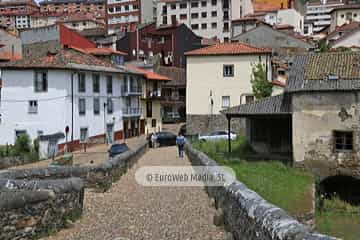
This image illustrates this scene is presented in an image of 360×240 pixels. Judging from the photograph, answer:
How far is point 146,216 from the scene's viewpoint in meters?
13.2

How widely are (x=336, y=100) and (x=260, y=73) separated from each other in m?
20.2

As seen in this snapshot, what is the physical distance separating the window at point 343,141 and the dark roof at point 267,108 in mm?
2563

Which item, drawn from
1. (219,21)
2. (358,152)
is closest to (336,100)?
(358,152)

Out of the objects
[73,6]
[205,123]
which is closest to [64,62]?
[205,123]

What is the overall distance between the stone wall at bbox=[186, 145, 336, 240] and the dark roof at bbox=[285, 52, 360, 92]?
43.2 ft

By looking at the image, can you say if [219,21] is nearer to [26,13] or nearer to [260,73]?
[260,73]

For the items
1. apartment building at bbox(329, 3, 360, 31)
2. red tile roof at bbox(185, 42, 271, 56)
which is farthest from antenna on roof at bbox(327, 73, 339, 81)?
apartment building at bbox(329, 3, 360, 31)

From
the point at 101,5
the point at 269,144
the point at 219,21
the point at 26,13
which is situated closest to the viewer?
the point at 269,144

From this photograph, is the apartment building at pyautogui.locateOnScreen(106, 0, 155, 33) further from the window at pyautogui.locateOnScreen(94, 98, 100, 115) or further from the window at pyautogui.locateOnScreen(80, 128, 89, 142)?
the window at pyautogui.locateOnScreen(80, 128, 89, 142)

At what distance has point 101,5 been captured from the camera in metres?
177

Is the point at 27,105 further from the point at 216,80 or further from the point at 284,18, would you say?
the point at 284,18

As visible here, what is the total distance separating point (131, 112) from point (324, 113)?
108 ft

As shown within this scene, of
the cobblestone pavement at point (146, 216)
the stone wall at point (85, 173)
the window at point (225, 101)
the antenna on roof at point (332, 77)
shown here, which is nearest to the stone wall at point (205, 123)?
the window at point (225, 101)

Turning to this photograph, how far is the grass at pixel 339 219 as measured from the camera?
1852 cm
